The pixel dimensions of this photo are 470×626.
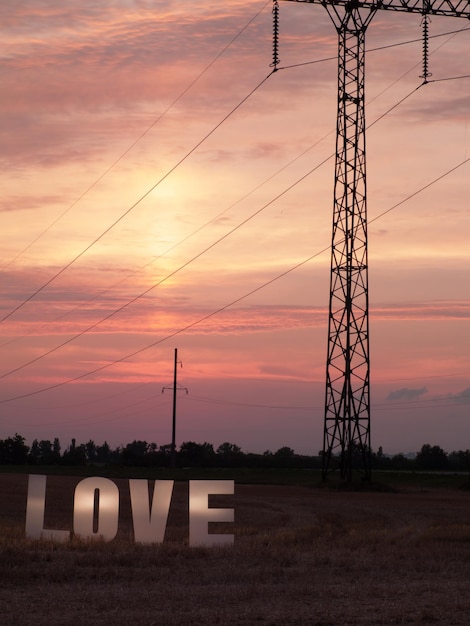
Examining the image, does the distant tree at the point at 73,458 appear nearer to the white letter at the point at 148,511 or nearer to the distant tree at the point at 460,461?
the distant tree at the point at 460,461

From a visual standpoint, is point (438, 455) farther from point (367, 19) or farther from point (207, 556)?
point (207, 556)

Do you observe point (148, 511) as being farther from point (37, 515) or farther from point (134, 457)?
point (134, 457)

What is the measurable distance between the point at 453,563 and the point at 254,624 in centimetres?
1060

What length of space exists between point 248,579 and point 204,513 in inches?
276

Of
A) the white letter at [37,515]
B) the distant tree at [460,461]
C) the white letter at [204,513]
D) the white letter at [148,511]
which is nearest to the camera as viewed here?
the white letter at [204,513]

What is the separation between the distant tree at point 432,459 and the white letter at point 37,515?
469 feet

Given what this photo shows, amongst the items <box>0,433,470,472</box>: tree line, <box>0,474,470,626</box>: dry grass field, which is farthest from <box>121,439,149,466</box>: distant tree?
<box>0,474,470,626</box>: dry grass field

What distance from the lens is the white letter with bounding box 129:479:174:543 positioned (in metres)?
31.7

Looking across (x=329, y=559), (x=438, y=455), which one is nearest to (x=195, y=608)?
(x=329, y=559)

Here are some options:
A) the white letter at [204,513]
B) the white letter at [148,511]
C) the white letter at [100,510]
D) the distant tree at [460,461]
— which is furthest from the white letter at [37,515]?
the distant tree at [460,461]

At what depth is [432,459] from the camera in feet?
569

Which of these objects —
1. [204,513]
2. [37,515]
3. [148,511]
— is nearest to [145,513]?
[148,511]

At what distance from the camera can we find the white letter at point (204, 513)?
1241 inches

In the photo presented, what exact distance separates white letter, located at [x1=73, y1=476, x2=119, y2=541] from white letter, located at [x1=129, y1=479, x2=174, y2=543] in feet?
1.89
